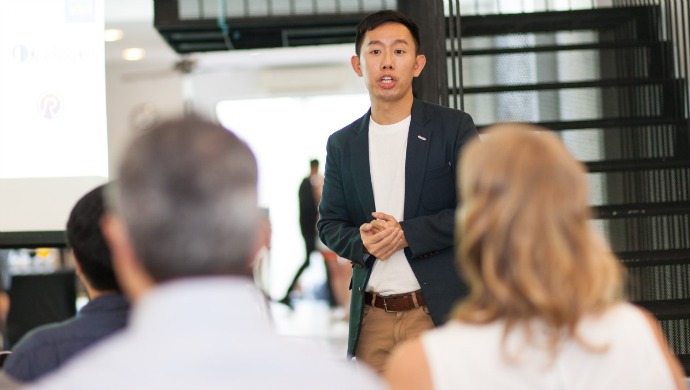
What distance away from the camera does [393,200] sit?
3445mm

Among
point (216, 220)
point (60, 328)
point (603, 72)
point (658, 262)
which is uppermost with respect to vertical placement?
point (603, 72)

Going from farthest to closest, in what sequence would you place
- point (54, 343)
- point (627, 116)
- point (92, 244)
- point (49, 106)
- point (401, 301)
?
point (627, 116), point (49, 106), point (401, 301), point (92, 244), point (54, 343)

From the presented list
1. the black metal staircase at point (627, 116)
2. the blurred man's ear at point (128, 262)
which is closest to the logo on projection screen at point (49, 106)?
the black metal staircase at point (627, 116)

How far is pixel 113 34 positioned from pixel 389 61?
1038 cm

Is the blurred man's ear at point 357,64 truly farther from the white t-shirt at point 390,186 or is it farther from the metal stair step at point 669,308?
the metal stair step at point 669,308

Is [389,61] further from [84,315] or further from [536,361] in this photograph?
[536,361]

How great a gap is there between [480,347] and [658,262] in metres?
4.67

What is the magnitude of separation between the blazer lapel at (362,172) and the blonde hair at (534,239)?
193 cm

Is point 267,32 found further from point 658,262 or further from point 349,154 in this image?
point 349,154

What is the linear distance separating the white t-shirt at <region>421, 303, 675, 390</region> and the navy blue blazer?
1.75m

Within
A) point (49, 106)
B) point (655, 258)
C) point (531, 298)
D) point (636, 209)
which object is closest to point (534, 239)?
point (531, 298)

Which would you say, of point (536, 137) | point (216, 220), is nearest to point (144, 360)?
point (216, 220)

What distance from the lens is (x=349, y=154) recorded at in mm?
3500

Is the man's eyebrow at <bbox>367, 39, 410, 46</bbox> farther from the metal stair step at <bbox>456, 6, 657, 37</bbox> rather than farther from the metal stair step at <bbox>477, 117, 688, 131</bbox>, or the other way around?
the metal stair step at <bbox>456, 6, 657, 37</bbox>
